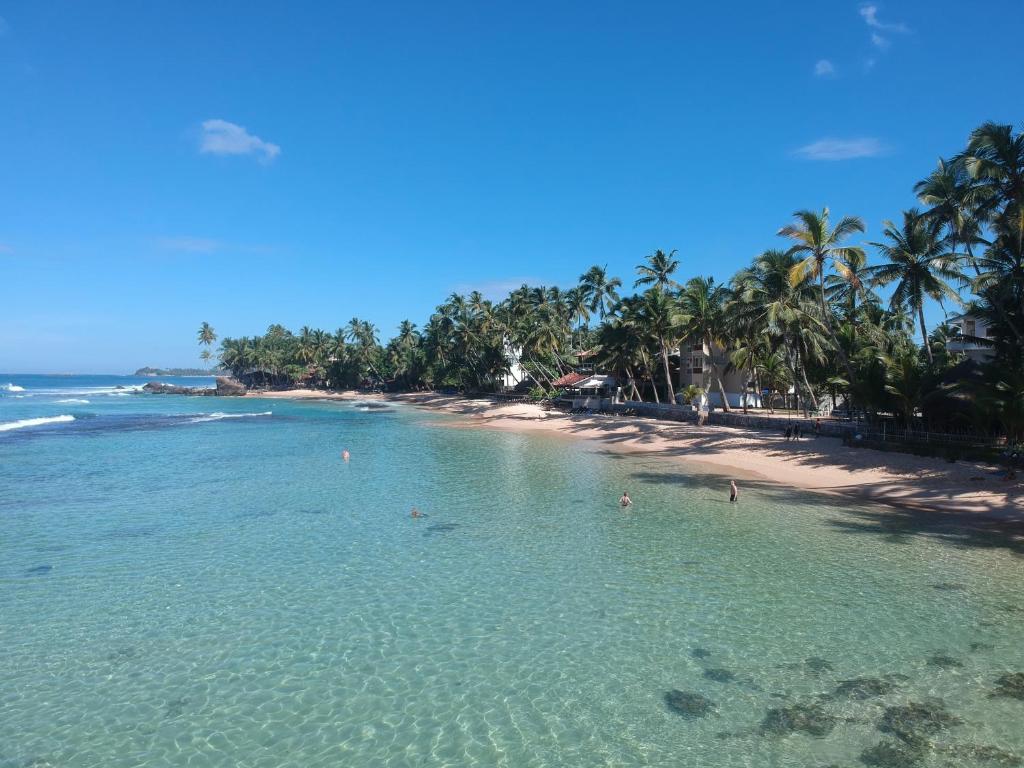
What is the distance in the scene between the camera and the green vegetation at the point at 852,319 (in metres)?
24.5

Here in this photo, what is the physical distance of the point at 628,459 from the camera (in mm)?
34750

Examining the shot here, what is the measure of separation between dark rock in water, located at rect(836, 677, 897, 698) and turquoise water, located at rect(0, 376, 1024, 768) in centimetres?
10

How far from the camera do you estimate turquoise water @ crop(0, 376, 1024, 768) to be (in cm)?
829

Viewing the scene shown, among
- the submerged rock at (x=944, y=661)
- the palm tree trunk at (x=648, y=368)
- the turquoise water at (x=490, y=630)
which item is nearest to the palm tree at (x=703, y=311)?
the palm tree trunk at (x=648, y=368)

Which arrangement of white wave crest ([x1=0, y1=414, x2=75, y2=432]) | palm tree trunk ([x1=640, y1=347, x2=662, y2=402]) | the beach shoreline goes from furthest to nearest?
white wave crest ([x1=0, y1=414, x2=75, y2=432]), palm tree trunk ([x1=640, y1=347, x2=662, y2=402]), the beach shoreline

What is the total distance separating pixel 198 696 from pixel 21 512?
17.4 meters

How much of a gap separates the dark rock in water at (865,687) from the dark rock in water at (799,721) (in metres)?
0.77

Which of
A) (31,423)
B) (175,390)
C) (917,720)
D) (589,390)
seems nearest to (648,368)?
(589,390)

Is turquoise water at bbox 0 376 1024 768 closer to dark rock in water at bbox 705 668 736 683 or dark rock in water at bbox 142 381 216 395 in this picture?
dark rock in water at bbox 705 668 736 683

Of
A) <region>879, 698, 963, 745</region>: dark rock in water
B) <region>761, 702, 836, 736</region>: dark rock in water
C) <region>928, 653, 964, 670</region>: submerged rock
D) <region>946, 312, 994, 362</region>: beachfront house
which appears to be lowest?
<region>761, 702, 836, 736</region>: dark rock in water

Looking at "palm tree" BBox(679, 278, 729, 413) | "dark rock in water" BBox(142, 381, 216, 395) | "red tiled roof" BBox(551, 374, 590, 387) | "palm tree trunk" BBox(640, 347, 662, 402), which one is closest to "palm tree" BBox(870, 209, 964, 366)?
"palm tree" BBox(679, 278, 729, 413)

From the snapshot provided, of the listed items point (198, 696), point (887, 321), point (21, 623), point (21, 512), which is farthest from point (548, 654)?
point (887, 321)

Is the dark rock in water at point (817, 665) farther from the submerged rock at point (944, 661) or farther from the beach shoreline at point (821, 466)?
the beach shoreline at point (821, 466)

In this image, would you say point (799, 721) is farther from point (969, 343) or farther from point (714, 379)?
point (714, 379)
